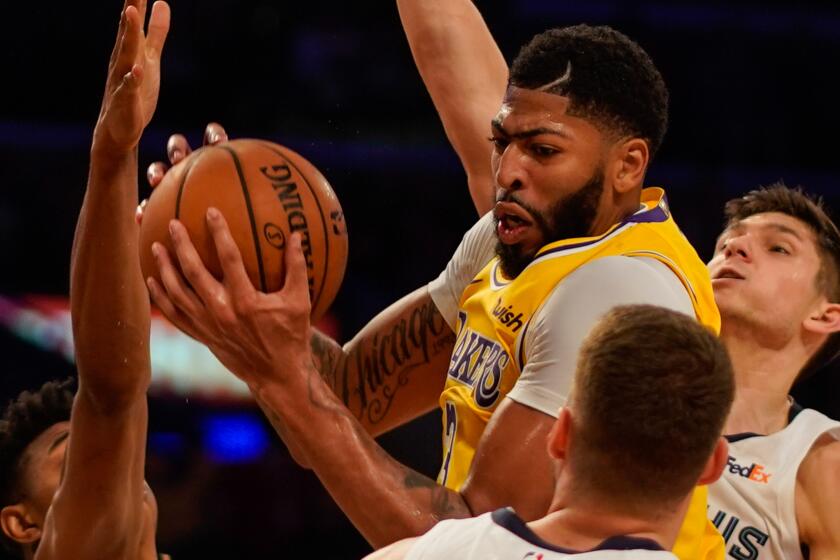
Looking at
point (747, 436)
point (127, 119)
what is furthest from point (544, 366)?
point (747, 436)

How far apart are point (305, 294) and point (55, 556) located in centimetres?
128

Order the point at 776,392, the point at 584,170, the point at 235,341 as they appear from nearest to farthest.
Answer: the point at 235,341 < the point at 584,170 < the point at 776,392

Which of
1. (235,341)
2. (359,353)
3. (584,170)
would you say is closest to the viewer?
(235,341)

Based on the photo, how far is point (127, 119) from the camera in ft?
9.52

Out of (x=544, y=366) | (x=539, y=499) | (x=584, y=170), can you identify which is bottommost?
(x=539, y=499)

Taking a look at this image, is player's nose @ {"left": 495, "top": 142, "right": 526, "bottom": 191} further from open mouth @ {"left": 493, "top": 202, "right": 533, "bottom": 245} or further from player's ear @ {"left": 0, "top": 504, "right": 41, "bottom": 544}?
player's ear @ {"left": 0, "top": 504, "right": 41, "bottom": 544}

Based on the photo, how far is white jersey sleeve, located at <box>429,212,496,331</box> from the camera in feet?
11.0

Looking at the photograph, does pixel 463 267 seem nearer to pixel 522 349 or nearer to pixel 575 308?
pixel 522 349

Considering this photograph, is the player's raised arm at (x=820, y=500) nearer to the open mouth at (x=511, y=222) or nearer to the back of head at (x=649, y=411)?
the open mouth at (x=511, y=222)

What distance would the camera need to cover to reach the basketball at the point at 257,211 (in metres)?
2.53

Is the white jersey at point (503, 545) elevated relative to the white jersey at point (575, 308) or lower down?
lower down

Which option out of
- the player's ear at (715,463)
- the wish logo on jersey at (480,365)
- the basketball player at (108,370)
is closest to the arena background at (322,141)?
the basketball player at (108,370)

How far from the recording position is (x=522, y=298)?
2.80 metres

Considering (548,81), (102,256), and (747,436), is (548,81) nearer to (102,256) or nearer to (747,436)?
(102,256)
